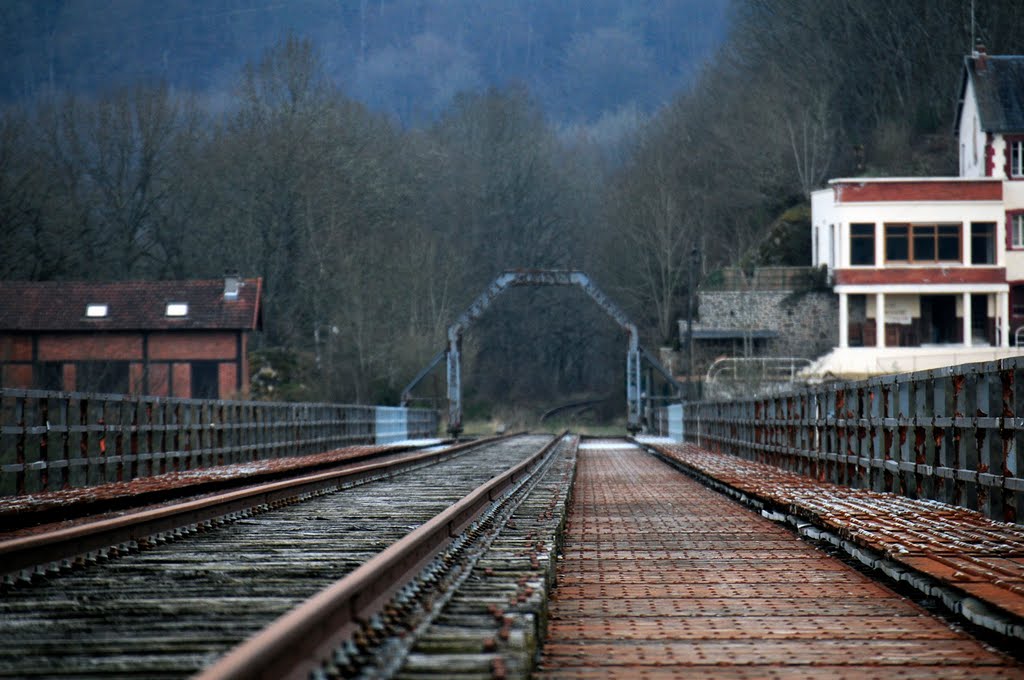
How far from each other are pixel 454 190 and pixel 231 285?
84.4ft

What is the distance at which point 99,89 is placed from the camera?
67875mm

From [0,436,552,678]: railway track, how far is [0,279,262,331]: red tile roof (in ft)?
137

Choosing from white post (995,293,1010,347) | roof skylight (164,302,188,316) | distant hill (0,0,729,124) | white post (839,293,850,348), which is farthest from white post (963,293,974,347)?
distant hill (0,0,729,124)

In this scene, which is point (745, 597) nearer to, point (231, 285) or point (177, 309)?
point (177, 309)

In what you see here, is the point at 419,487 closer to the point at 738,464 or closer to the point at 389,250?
the point at 738,464

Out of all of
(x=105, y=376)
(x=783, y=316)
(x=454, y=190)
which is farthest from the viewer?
(x=454, y=190)

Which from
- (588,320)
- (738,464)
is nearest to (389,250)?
(588,320)

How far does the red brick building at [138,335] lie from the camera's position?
168 feet

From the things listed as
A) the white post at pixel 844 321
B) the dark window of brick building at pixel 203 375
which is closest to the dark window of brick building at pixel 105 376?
the dark window of brick building at pixel 203 375

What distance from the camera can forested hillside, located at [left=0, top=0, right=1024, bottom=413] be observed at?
60.3m

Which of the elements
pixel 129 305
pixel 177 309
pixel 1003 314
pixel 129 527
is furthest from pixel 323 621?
pixel 1003 314

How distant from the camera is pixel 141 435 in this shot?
17.0 m

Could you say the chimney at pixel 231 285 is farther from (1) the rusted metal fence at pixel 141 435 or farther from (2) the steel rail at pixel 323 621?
(2) the steel rail at pixel 323 621

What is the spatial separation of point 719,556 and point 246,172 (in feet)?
191
